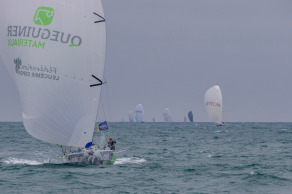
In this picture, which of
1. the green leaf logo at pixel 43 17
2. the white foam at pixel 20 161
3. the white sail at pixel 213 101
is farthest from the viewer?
the white sail at pixel 213 101

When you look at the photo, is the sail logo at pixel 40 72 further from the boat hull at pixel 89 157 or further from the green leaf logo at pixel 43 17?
the boat hull at pixel 89 157

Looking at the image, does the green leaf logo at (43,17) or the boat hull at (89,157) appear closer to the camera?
the green leaf logo at (43,17)

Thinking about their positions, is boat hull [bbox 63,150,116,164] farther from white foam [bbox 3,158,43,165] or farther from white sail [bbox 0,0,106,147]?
white foam [bbox 3,158,43,165]

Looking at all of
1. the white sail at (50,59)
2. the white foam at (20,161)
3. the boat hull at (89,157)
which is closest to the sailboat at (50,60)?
the white sail at (50,59)

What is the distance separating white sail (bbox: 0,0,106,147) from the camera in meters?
32.2

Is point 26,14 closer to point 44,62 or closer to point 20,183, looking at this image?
point 44,62

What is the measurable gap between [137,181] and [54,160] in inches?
436

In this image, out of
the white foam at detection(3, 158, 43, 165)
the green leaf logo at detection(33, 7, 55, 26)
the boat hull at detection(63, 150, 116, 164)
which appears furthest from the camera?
the white foam at detection(3, 158, 43, 165)

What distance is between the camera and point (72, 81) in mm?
32781

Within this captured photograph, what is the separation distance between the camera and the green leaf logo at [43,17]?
3212cm

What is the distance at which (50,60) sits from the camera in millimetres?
32281

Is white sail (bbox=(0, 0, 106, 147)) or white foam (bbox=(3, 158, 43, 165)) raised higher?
white sail (bbox=(0, 0, 106, 147))

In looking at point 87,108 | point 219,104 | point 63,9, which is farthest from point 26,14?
point 219,104

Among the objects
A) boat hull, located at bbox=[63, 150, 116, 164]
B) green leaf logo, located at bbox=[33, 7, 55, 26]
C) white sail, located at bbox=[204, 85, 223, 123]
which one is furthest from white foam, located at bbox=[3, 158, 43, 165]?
white sail, located at bbox=[204, 85, 223, 123]
